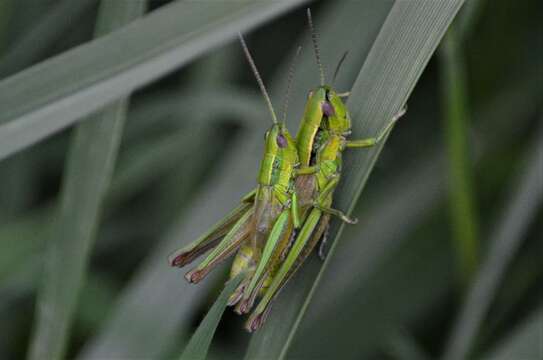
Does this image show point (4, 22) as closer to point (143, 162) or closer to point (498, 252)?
point (143, 162)

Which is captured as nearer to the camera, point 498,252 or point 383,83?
point 383,83

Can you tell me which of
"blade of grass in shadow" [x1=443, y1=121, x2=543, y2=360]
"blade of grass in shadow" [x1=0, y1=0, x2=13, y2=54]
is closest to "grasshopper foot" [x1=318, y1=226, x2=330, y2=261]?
"blade of grass in shadow" [x1=443, y1=121, x2=543, y2=360]


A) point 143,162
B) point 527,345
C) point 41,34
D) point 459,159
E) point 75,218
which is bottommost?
point 527,345

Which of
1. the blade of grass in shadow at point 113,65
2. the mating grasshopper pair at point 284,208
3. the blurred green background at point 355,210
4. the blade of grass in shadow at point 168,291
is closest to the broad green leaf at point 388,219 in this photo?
the blurred green background at point 355,210

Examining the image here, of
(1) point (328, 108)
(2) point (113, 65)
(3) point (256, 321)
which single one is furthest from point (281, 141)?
(2) point (113, 65)

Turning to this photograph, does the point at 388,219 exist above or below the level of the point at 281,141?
below

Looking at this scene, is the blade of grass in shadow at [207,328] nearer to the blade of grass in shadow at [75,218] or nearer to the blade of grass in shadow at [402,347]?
the blade of grass in shadow at [75,218]
